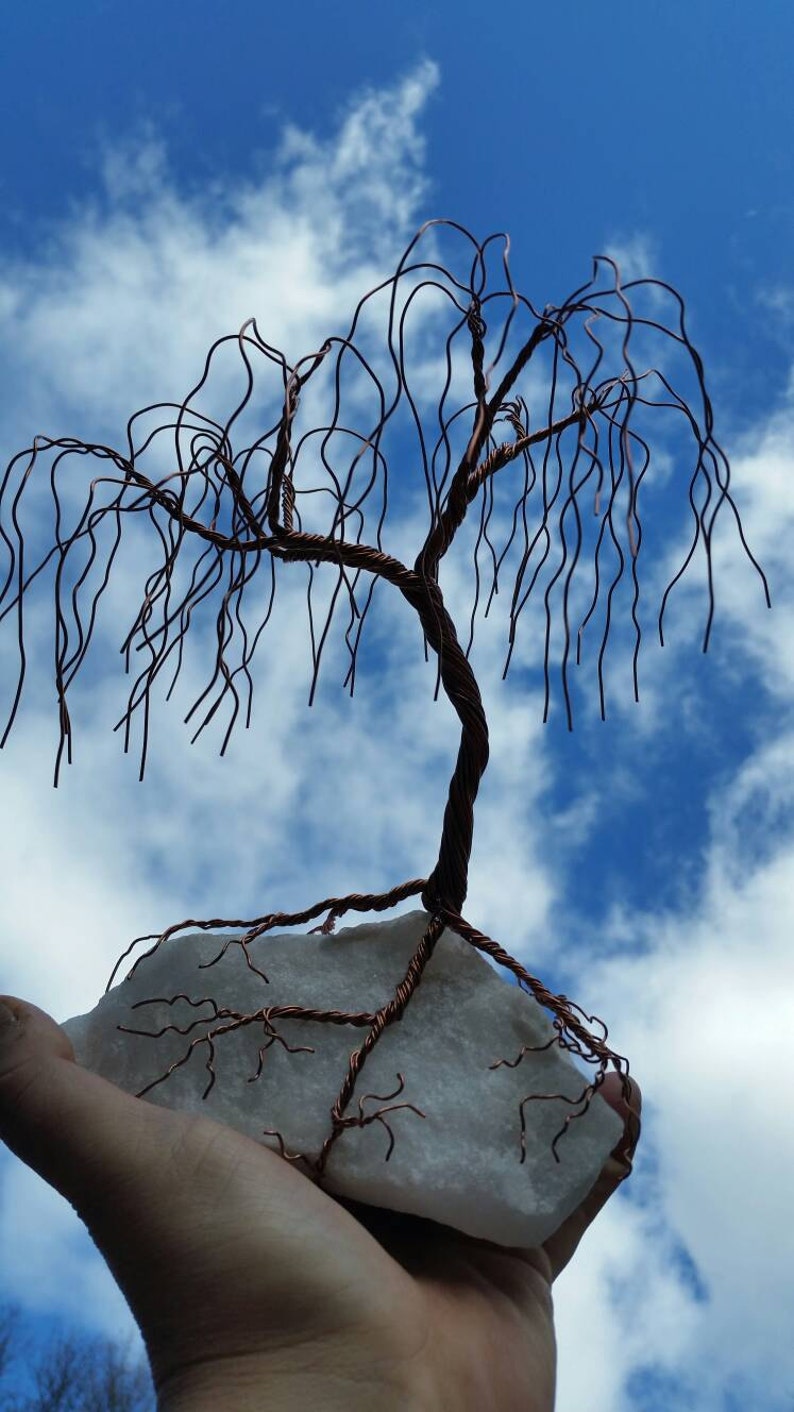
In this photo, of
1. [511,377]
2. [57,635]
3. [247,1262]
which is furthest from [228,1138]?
[511,377]

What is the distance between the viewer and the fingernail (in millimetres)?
1040

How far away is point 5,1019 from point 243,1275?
11.3 inches

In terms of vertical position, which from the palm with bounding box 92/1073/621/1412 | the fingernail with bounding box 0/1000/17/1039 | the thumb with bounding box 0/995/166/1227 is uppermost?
the fingernail with bounding box 0/1000/17/1039

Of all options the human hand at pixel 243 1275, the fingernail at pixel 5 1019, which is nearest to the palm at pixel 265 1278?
the human hand at pixel 243 1275

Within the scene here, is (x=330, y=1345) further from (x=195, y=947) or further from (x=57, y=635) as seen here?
(x=57, y=635)

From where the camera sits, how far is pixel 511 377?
3.84ft

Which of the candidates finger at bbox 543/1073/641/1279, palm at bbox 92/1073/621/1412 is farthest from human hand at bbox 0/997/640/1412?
finger at bbox 543/1073/641/1279

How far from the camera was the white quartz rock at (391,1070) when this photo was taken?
39.9 inches

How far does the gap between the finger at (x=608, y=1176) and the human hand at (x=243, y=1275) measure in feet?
0.43

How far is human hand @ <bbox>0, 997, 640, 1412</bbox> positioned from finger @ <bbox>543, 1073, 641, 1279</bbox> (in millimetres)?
130

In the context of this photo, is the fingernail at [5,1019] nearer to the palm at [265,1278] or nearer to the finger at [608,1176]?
the palm at [265,1278]

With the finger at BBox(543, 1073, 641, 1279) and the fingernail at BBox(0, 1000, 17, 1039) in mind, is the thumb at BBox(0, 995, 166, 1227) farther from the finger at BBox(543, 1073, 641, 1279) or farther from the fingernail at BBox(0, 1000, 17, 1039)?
the finger at BBox(543, 1073, 641, 1279)

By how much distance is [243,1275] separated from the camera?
0.93m

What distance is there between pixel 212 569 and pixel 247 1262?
617 mm
